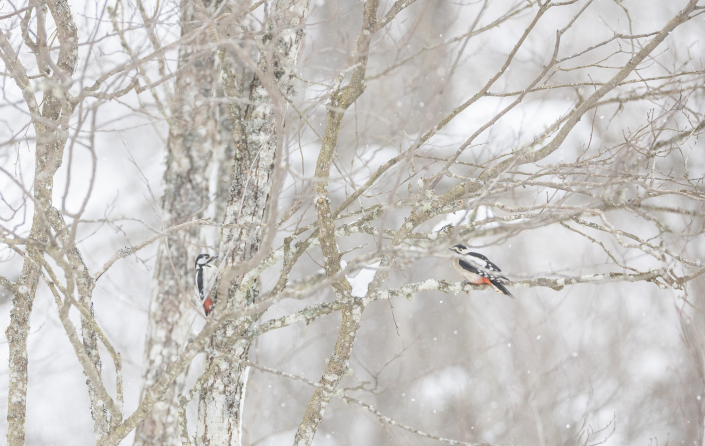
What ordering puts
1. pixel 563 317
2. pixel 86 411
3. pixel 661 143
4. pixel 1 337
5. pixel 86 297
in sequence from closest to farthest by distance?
pixel 661 143 < pixel 86 297 < pixel 1 337 < pixel 86 411 < pixel 563 317

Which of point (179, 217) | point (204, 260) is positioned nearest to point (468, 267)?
point (179, 217)

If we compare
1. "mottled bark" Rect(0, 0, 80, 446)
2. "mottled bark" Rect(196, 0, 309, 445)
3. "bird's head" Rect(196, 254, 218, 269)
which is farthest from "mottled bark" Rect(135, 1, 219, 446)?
"bird's head" Rect(196, 254, 218, 269)

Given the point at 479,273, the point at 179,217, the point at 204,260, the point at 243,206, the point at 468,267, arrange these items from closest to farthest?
1. the point at 179,217
2. the point at 243,206
3. the point at 479,273
4. the point at 468,267
5. the point at 204,260

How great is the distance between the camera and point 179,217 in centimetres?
298

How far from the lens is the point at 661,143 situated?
8.14 ft

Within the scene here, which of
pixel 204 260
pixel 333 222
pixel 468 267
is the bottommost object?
pixel 333 222

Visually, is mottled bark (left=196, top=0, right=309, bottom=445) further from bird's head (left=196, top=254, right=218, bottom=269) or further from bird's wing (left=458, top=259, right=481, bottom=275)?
bird's wing (left=458, top=259, right=481, bottom=275)

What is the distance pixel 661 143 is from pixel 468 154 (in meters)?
6.79

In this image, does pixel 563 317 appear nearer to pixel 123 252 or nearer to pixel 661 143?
pixel 661 143

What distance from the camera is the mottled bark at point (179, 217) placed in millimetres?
2809

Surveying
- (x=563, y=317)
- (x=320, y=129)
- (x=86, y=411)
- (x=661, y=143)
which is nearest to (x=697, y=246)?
(x=563, y=317)

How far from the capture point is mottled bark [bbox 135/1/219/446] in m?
2.81

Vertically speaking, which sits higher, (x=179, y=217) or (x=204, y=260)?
(x=204, y=260)

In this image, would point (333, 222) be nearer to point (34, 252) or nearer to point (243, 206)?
point (243, 206)
